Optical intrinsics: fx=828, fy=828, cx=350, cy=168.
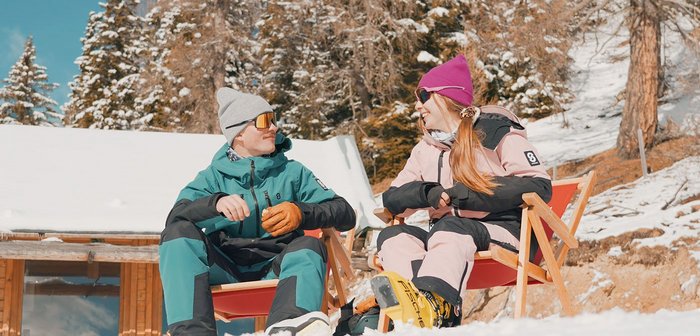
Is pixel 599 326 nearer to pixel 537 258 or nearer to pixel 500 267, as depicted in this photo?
pixel 500 267

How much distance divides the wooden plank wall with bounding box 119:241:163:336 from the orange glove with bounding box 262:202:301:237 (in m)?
7.40

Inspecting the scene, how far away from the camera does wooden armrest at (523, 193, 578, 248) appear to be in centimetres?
389

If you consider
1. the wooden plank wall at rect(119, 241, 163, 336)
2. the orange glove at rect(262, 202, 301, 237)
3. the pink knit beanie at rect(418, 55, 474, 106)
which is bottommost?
the wooden plank wall at rect(119, 241, 163, 336)

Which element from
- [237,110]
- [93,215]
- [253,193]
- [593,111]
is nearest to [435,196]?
[253,193]

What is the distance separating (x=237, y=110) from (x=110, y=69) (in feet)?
101

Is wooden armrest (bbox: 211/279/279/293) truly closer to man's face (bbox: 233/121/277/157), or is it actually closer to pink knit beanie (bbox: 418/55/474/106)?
man's face (bbox: 233/121/277/157)

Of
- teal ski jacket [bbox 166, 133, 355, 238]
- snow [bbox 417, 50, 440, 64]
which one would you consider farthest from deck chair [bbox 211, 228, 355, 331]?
snow [bbox 417, 50, 440, 64]

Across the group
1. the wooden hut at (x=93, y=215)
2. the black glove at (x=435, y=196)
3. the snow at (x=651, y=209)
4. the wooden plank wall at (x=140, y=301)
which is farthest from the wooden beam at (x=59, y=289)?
the black glove at (x=435, y=196)

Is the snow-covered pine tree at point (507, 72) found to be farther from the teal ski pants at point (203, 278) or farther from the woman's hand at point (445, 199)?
the teal ski pants at point (203, 278)

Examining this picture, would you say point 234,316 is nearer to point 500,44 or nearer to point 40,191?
point 40,191

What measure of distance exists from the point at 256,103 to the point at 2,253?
20.0 ft

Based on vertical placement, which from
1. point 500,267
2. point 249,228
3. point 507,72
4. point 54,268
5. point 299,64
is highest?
point 299,64

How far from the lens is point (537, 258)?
14.8 feet

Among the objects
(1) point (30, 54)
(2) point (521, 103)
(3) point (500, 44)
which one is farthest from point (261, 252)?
(1) point (30, 54)
